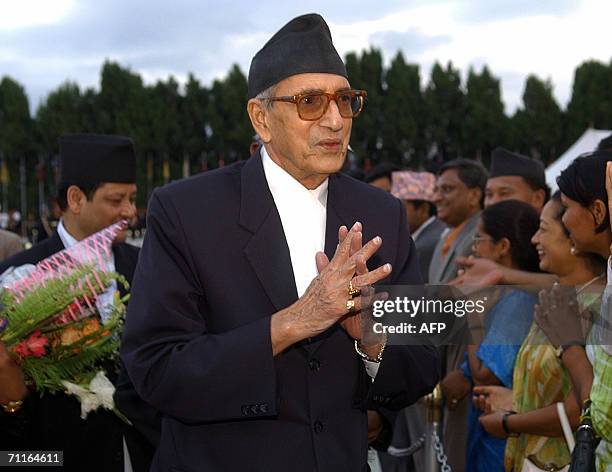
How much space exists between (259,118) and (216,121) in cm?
5567

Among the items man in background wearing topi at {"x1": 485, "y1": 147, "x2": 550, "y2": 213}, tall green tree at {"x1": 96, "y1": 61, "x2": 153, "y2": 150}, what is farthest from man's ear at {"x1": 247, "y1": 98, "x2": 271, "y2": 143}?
tall green tree at {"x1": 96, "y1": 61, "x2": 153, "y2": 150}

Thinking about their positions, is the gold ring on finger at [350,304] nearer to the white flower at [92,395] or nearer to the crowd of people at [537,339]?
the crowd of people at [537,339]

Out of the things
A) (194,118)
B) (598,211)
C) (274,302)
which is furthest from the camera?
(194,118)

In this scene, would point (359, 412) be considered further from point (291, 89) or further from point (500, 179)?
point (500, 179)

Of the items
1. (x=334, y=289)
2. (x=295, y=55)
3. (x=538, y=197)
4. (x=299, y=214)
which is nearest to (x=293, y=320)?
(x=334, y=289)

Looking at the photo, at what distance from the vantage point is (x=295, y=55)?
100 inches

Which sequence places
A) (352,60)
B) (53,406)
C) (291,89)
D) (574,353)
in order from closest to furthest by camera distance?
1. (291,89)
2. (574,353)
3. (53,406)
4. (352,60)

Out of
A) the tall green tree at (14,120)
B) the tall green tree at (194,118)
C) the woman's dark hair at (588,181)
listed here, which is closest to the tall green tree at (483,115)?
the tall green tree at (194,118)

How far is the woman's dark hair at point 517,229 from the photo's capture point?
442 centimetres

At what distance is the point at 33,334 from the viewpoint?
3.26 meters

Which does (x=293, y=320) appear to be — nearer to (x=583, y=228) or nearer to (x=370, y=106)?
(x=583, y=228)

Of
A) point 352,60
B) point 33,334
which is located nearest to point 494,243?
point 33,334

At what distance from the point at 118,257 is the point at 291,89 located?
218cm

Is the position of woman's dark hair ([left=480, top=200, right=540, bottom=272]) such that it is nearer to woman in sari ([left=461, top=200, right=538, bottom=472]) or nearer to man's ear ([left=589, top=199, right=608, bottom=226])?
woman in sari ([left=461, top=200, right=538, bottom=472])
